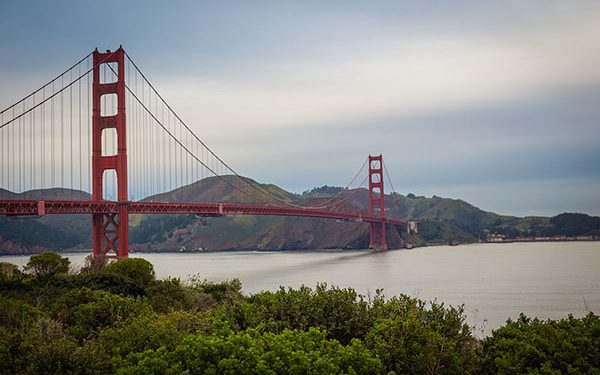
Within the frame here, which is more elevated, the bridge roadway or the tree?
the bridge roadway

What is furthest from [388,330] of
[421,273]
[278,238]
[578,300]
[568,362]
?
[278,238]

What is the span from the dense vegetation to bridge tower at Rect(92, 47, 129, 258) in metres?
18.8

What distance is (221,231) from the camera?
357 ft

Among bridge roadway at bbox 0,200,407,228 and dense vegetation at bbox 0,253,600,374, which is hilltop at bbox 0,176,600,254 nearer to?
bridge roadway at bbox 0,200,407,228

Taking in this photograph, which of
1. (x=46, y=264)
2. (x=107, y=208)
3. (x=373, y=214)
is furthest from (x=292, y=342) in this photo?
(x=373, y=214)

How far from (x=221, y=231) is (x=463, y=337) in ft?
320

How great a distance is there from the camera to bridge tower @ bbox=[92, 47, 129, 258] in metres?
34.1

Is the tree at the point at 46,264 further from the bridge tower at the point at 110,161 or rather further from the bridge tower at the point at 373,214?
the bridge tower at the point at 373,214

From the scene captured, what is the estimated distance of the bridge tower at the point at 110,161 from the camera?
112ft

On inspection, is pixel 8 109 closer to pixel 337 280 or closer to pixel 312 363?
pixel 337 280

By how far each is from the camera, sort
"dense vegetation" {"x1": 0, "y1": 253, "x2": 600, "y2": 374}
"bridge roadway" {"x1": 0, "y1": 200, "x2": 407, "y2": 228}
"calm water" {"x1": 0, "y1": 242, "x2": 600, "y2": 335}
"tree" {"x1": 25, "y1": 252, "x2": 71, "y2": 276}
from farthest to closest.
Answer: "bridge roadway" {"x1": 0, "y1": 200, "x2": 407, "y2": 228}
"calm water" {"x1": 0, "y1": 242, "x2": 600, "y2": 335}
"tree" {"x1": 25, "y1": 252, "x2": 71, "y2": 276}
"dense vegetation" {"x1": 0, "y1": 253, "x2": 600, "y2": 374}

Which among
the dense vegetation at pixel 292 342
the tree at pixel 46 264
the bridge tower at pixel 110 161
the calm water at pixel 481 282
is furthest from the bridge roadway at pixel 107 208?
the dense vegetation at pixel 292 342

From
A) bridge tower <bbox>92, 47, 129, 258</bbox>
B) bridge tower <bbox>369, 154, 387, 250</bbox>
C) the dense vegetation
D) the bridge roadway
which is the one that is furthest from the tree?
bridge tower <bbox>369, 154, 387, 250</bbox>

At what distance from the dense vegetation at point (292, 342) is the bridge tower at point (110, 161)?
61.6 ft
